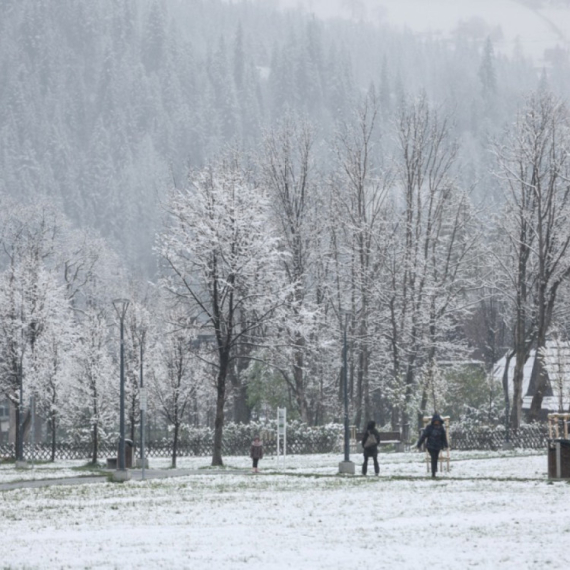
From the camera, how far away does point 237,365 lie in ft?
222

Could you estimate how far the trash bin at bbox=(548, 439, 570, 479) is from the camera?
89.4 feet

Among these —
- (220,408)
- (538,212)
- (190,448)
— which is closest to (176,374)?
(190,448)

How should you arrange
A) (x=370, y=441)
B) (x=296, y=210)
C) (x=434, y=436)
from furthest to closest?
(x=296, y=210) < (x=370, y=441) < (x=434, y=436)

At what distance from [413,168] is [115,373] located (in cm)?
2043

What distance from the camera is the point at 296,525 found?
16453 millimetres

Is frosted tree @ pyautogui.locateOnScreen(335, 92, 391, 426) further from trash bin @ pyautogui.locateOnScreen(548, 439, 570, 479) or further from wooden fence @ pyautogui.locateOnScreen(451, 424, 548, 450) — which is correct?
trash bin @ pyautogui.locateOnScreen(548, 439, 570, 479)

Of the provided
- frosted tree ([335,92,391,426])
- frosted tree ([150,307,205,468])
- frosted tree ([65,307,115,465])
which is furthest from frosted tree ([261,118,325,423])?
frosted tree ([65,307,115,465])

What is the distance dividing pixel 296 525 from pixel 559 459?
1299cm

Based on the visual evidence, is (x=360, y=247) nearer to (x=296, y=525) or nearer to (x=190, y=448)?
(x=190, y=448)

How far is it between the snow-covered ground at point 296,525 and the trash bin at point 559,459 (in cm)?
43

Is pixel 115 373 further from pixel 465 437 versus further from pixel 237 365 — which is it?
pixel 465 437

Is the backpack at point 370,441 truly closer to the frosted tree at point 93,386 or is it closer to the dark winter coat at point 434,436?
the dark winter coat at point 434,436

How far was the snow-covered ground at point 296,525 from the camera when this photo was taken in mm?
12586

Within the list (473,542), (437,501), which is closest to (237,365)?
(437,501)
